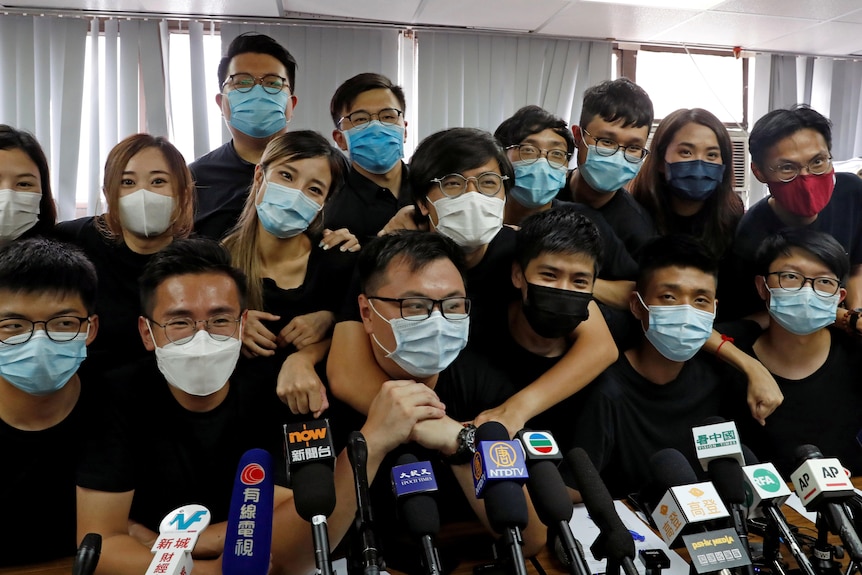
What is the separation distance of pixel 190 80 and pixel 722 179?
449 cm

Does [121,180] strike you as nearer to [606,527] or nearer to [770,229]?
[606,527]

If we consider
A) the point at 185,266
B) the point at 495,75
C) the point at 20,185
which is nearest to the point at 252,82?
the point at 20,185

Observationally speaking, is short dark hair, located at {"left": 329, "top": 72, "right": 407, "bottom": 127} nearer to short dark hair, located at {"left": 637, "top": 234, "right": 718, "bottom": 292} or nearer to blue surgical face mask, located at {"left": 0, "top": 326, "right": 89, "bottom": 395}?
short dark hair, located at {"left": 637, "top": 234, "right": 718, "bottom": 292}

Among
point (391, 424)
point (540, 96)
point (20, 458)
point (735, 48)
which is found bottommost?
point (20, 458)

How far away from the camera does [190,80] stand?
17.4 feet

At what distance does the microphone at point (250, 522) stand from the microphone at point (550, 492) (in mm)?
502

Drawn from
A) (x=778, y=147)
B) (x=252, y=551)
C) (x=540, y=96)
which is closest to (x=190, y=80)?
(x=540, y=96)

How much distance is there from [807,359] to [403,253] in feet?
5.13

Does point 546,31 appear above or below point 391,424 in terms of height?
above

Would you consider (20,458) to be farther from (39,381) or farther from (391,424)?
(391,424)

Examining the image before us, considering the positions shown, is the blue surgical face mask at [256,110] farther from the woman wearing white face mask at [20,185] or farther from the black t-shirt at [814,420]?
the black t-shirt at [814,420]

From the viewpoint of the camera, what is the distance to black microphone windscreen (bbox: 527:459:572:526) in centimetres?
108

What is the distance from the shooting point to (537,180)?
2383 mm

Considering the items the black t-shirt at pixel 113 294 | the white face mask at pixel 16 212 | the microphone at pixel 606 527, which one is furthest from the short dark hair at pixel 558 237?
the white face mask at pixel 16 212
